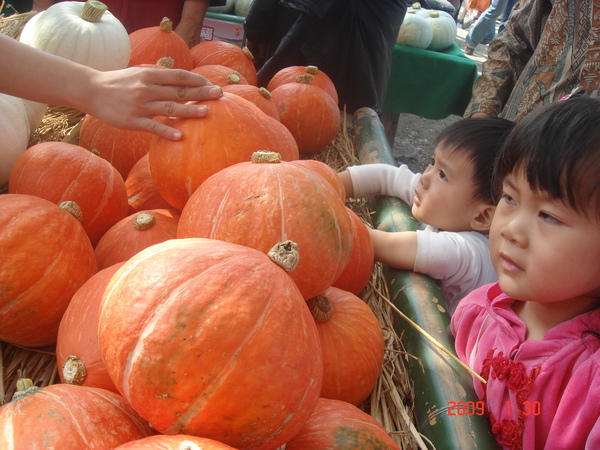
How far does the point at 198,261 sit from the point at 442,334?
944 millimetres

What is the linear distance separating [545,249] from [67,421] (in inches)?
41.4

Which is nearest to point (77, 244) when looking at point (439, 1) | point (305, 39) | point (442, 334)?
point (442, 334)

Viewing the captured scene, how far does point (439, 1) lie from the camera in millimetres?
6898

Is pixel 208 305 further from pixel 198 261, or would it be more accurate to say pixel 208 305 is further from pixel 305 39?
pixel 305 39

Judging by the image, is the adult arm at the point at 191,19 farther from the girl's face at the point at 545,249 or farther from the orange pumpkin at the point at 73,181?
the girl's face at the point at 545,249

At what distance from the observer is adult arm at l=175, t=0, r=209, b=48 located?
10.6ft

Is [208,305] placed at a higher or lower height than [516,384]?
higher

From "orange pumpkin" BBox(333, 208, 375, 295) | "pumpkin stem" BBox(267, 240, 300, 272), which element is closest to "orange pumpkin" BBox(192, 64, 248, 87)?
"orange pumpkin" BBox(333, 208, 375, 295)

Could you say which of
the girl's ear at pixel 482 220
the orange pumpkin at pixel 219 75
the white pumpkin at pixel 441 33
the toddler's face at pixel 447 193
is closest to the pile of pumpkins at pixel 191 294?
the orange pumpkin at pixel 219 75

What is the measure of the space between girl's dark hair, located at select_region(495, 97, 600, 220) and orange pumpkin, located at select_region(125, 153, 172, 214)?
1149mm

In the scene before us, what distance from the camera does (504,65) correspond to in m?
3.26

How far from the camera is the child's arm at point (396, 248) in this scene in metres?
1.77

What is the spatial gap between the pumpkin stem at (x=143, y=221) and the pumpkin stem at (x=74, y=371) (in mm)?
460
